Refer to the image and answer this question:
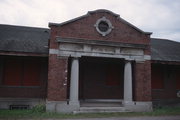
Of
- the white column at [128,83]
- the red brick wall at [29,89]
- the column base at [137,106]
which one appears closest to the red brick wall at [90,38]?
the column base at [137,106]

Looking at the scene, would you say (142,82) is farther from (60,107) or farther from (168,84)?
(60,107)

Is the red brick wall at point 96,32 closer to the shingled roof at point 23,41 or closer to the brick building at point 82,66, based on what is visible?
the brick building at point 82,66

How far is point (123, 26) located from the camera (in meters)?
15.4

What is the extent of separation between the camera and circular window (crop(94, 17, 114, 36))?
48.6 feet

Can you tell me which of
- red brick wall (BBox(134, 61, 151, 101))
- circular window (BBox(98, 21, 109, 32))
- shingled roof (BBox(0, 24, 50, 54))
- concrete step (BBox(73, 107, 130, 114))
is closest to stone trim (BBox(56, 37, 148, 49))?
circular window (BBox(98, 21, 109, 32))

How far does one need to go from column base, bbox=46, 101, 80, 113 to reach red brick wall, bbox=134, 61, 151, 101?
14.2 feet

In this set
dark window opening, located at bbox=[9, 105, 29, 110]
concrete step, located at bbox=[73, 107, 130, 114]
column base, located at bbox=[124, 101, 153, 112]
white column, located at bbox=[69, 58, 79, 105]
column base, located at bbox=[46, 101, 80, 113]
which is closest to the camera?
column base, located at bbox=[46, 101, 80, 113]

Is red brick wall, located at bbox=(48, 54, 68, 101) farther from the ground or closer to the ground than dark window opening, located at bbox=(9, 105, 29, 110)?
farther from the ground

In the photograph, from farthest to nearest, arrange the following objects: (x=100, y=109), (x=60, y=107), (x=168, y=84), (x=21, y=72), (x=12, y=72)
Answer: (x=168, y=84) < (x=21, y=72) < (x=12, y=72) < (x=100, y=109) < (x=60, y=107)

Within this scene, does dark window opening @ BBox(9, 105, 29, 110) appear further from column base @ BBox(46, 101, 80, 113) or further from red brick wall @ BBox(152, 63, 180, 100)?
red brick wall @ BBox(152, 63, 180, 100)

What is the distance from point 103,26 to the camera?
594 inches

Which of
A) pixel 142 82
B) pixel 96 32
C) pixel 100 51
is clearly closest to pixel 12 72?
pixel 100 51

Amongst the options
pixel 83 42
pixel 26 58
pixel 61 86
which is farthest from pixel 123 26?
pixel 26 58

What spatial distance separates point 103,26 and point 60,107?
6.00 m
